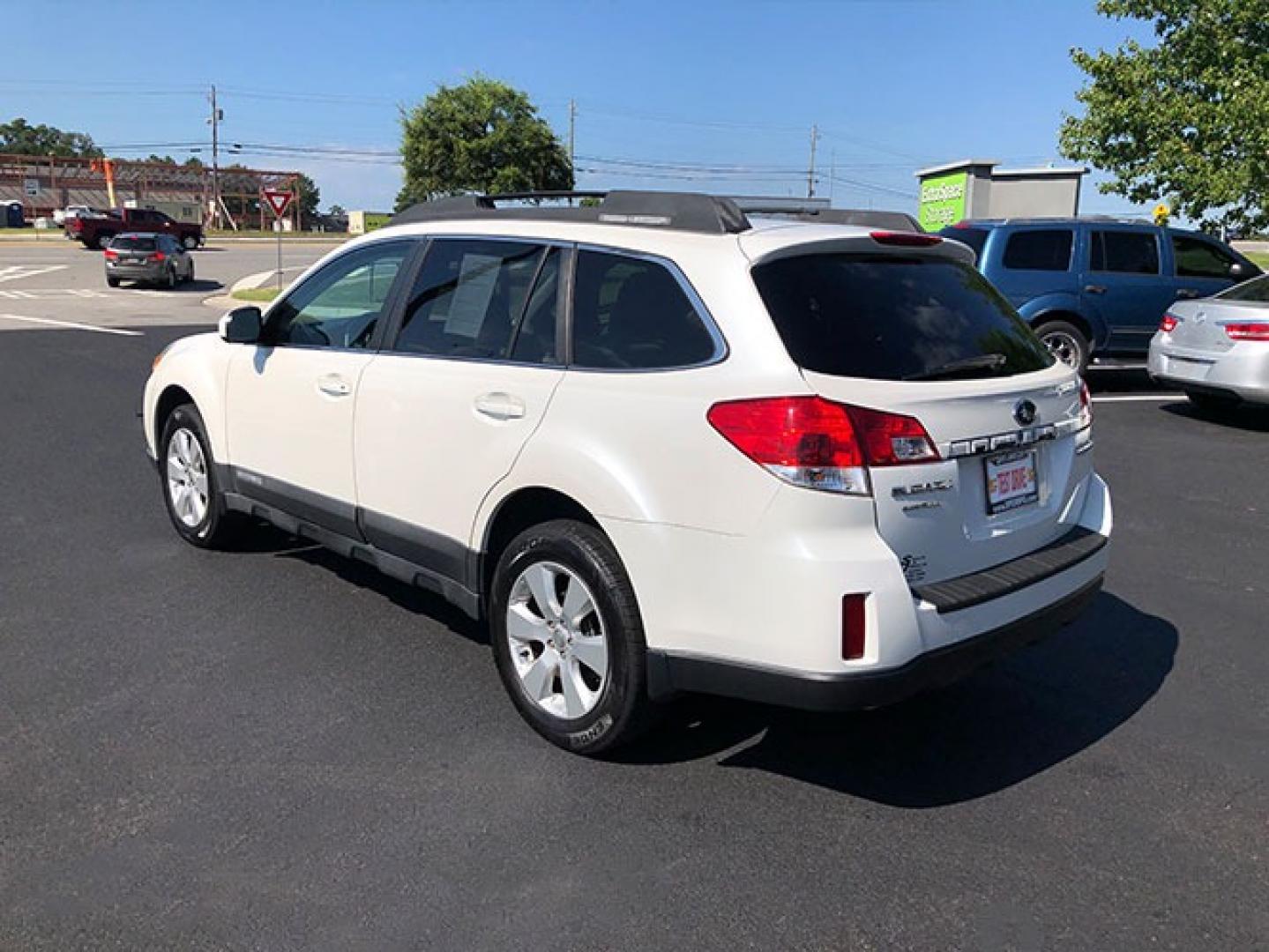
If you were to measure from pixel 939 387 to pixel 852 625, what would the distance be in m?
0.80

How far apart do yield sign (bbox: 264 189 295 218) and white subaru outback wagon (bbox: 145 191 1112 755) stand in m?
22.3

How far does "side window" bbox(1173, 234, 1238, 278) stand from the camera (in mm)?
12547

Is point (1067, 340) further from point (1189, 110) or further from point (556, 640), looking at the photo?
point (556, 640)

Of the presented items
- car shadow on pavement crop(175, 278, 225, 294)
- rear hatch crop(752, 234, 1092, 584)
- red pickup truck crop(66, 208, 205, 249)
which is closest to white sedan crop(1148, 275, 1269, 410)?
rear hatch crop(752, 234, 1092, 584)

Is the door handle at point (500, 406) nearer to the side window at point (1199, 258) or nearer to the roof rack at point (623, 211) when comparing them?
the roof rack at point (623, 211)

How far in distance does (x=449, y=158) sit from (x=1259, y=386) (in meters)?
27.2

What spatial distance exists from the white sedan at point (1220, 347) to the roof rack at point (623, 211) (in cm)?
744

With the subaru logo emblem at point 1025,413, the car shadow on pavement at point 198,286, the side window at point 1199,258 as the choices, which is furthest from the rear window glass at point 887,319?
the car shadow on pavement at point 198,286

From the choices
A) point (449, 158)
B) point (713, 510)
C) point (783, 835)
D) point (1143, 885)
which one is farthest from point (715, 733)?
point (449, 158)

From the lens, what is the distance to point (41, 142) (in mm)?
147125

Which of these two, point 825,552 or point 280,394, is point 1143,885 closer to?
point 825,552

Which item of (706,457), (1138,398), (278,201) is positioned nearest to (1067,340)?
(1138,398)

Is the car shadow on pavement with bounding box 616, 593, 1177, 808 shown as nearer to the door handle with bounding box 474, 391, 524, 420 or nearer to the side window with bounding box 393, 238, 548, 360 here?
the door handle with bounding box 474, 391, 524, 420

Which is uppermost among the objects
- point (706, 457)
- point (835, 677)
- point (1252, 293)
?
point (1252, 293)
